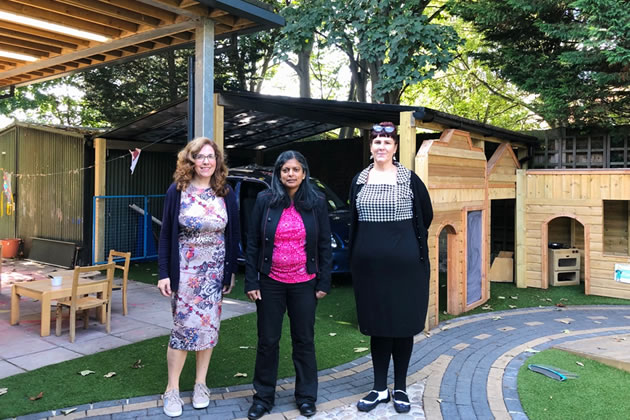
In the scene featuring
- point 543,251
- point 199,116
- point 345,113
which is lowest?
point 543,251

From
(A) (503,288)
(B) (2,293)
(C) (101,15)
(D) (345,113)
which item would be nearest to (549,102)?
(A) (503,288)

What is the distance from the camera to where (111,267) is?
17.5ft

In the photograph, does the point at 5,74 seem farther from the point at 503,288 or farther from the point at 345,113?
the point at 503,288

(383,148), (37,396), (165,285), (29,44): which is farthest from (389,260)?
(29,44)

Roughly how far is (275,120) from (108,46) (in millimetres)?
4192

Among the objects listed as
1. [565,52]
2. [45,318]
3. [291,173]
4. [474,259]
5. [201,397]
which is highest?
[565,52]

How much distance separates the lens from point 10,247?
36.7 ft

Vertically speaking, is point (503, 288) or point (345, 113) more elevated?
point (345, 113)

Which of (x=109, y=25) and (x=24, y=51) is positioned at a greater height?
(x=24, y=51)

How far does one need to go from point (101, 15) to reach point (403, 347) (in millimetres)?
4695

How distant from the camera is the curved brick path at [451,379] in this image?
3.49 meters

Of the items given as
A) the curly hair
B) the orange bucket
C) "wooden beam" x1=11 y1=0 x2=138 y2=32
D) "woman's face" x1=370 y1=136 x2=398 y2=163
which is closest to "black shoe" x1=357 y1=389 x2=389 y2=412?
"woman's face" x1=370 y1=136 x2=398 y2=163

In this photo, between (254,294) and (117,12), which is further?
(117,12)

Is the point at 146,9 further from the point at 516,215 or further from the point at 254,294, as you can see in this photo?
the point at 516,215
